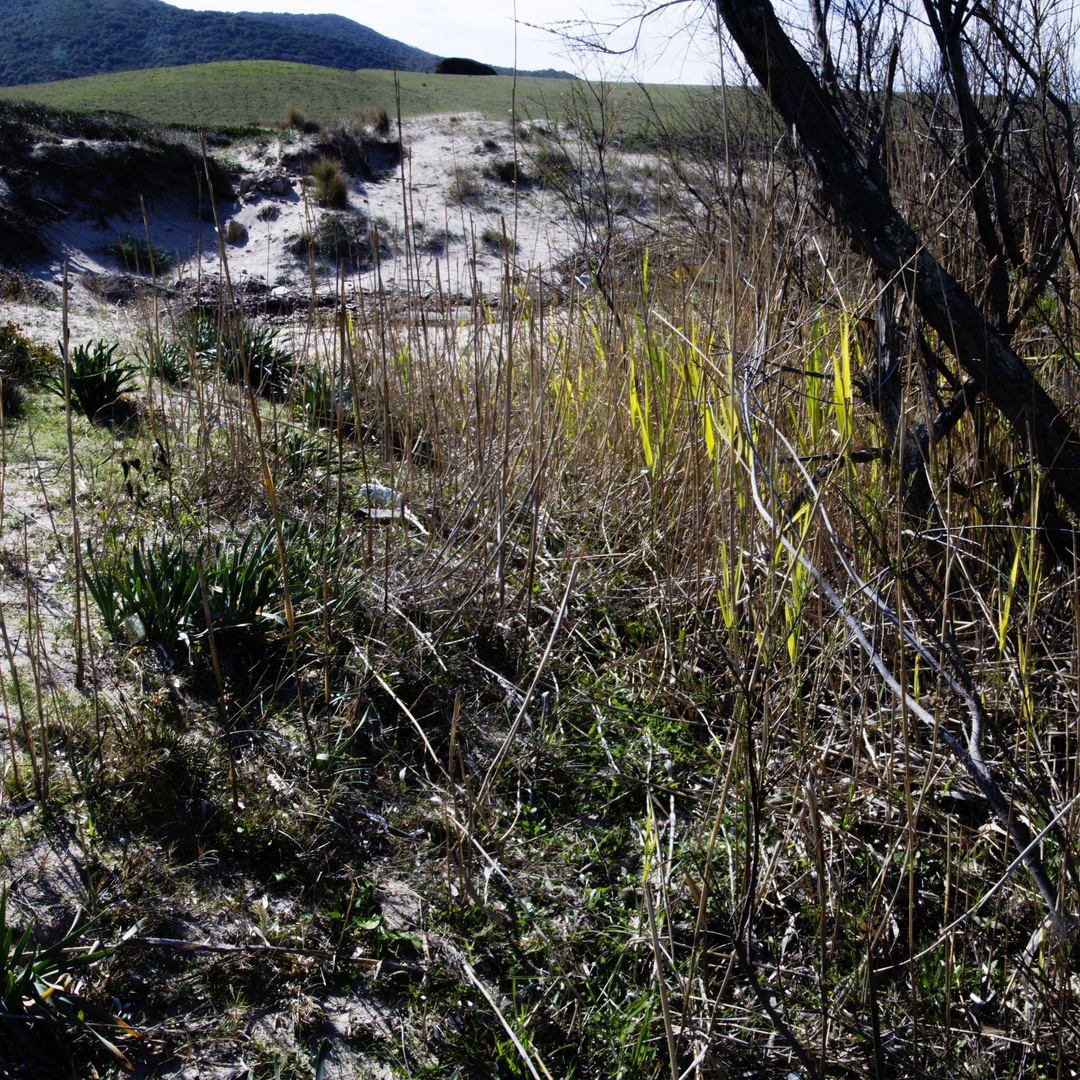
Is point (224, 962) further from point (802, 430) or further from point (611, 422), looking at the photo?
point (611, 422)

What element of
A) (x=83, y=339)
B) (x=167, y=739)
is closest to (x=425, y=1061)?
(x=167, y=739)

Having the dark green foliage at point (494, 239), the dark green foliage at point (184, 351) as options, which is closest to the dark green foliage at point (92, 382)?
the dark green foliage at point (184, 351)

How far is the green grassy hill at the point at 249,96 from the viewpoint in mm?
16641

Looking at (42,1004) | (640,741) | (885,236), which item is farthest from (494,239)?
(42,1004)

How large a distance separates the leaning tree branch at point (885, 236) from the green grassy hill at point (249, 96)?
49.0 ft

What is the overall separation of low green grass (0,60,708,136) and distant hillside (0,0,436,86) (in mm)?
35257

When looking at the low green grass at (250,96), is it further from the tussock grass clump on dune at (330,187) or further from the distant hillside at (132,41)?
the distant hillside at (132,41)

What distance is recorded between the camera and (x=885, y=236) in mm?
1710

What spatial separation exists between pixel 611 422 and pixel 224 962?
6.75 ft

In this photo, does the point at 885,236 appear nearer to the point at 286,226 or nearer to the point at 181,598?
the point at 181,598

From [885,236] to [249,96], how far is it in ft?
70.3

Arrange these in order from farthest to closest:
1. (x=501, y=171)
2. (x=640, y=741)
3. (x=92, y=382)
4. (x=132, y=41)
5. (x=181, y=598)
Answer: (x=132, y=41), (x=501, y=171), (x=92, y=382), (x=181, y=598), (x=640, y=741)

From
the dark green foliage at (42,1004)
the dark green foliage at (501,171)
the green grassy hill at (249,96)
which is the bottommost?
the dark green foliage at (42,1004)

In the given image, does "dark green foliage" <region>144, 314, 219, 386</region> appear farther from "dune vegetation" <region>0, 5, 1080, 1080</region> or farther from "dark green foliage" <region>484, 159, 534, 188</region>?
"dark green foliage" <region>484, 159, 534, 188</region>
